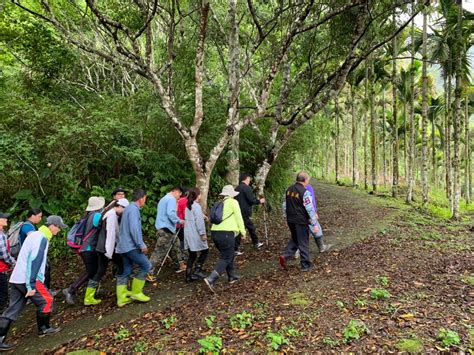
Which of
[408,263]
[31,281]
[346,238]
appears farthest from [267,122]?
[31,281]

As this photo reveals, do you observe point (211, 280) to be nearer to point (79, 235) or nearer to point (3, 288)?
point (79, 235)

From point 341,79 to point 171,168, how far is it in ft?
19.4

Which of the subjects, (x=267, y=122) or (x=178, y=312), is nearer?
(x=178, y=312)

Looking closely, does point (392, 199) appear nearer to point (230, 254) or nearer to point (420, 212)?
point (420, 212)

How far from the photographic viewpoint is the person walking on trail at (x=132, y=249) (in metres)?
5.54

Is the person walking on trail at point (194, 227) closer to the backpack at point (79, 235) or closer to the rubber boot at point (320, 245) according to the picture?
the backpack at point (79, 235)

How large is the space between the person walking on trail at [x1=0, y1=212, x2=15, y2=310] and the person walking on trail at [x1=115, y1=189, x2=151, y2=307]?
1881 mm

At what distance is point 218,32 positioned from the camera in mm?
12148

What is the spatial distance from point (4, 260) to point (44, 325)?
4.74ft

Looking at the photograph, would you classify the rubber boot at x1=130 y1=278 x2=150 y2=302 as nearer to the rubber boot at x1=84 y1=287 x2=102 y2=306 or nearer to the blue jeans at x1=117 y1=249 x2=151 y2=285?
the blue jeans at x1=117 y1=249 x2=151 y2=285

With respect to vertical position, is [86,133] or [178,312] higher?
[86,133]

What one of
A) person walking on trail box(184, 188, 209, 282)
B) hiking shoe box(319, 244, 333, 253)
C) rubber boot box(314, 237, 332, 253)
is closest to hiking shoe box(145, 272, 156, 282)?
person walking on trail box(184, 188, 209, 282)

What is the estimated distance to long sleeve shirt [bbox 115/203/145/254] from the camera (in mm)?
5520

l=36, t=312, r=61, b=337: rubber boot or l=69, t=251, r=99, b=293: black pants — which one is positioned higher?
l=69, t=251, r=99, b=293: black pants
